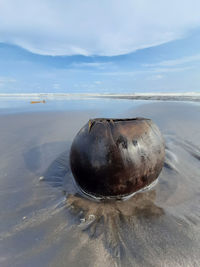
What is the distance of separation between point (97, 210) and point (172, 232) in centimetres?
81

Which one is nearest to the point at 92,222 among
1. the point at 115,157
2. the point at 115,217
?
the point at 115,217

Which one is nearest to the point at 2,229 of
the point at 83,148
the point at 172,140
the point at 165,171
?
the point at 83,148

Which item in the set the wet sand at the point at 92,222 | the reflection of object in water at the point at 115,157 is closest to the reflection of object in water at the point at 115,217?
the wet sand at the point at 92,222

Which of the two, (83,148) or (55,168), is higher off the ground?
(83,148)

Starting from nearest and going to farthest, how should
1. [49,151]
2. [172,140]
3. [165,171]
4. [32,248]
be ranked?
[32,248]
[165,171]
[49,151]
[172,140]

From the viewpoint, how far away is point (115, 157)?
1.83m

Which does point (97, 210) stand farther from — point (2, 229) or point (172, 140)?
point (172, 140)

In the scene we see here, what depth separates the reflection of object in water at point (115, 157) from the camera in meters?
1.84

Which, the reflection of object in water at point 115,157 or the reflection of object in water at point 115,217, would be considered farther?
the reflection of object in water at point 115,157

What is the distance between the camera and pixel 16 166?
314cm

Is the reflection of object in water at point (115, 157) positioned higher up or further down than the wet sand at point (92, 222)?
higher up

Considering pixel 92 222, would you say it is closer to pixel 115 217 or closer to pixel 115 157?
pixel 115 217

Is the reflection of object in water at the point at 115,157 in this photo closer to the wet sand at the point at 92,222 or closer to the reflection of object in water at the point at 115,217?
the reflection of object in water at the point at 115,217

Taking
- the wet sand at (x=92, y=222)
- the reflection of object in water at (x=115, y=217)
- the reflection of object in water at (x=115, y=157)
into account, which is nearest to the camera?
the wet sand at (x=92, y=222)
